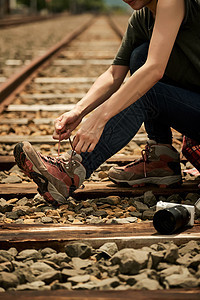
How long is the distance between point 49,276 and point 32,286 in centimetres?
8

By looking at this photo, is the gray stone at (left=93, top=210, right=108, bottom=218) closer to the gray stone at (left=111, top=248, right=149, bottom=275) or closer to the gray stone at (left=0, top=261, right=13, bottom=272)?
the gray stone at (left=111, top=248, right=149, bottom=275)

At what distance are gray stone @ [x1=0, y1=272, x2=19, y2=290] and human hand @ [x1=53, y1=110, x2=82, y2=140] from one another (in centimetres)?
91

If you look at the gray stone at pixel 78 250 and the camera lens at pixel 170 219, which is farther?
the camera lens at pixel 170 219

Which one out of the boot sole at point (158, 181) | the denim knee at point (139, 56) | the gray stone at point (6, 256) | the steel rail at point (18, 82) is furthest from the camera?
the steel rail at point (18, 82)

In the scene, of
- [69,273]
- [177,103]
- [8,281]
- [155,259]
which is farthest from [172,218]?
[8,281]

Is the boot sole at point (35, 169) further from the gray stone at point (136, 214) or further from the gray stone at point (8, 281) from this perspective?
the gray stone at point (8, 281)

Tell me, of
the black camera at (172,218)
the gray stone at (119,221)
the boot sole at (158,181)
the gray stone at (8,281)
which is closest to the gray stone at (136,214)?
the gray stone at (119,221)

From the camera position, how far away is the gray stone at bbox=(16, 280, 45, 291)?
1.56 metres

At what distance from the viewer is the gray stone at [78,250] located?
1.82 meters

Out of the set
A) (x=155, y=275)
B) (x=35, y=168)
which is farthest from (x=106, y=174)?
(x=155, y=275)

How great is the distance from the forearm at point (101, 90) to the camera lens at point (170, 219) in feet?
2.44

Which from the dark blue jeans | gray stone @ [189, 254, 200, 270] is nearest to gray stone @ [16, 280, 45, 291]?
gray stone @ [189, 254, 200, 270]

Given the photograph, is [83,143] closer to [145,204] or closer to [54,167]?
[54,167]

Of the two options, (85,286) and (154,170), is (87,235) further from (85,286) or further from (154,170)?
(154,170)
